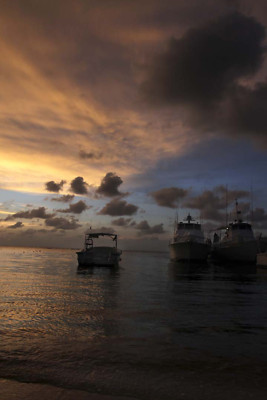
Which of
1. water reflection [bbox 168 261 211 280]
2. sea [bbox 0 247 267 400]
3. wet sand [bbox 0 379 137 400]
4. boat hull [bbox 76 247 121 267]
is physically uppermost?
wet sand [bbox 0 379 137 400]

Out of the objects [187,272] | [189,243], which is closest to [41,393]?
[187,272]

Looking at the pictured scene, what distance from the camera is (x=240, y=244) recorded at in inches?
2574

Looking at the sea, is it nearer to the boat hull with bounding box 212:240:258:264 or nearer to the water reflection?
the water reflection

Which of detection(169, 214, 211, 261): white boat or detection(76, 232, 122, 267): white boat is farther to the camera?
detection(169, 214, 211, 261): white boat

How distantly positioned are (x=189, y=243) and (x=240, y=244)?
1191cm

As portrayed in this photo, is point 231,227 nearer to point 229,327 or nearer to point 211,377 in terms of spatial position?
point 229,327

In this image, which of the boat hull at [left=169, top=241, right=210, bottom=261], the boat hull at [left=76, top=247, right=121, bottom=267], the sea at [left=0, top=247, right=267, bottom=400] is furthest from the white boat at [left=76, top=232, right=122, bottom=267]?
the sea at [left=0, top=247, right=267, bottom=400]

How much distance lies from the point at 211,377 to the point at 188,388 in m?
0.97

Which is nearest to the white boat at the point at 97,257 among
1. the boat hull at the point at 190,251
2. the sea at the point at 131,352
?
the boat hull at the point at 190,251

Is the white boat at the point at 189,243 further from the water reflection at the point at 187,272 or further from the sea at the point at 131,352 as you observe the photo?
A: the sea at the point at 131,352

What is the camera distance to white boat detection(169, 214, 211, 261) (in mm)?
66375

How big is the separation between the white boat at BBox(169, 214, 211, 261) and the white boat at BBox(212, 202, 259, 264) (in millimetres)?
5395

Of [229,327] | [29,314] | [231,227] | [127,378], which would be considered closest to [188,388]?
[127,378]

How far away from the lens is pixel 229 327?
12.7m
